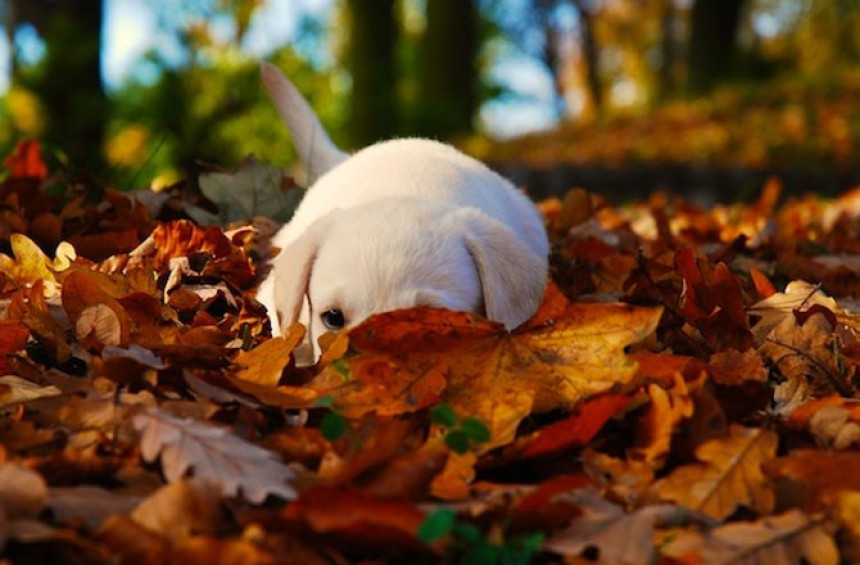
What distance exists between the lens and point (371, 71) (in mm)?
16172

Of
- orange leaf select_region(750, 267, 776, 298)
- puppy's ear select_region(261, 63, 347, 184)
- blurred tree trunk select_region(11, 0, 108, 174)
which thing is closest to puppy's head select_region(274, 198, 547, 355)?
orange leaf select_region(750, 267, 776, 298)

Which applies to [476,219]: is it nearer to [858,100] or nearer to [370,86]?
[370,86]

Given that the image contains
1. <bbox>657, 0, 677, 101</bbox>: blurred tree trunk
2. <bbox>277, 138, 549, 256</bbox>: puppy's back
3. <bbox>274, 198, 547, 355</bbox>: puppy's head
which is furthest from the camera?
<bbox>657, 0, 677, 101</bbox>: blurred tree trunk

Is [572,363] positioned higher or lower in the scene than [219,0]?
higher

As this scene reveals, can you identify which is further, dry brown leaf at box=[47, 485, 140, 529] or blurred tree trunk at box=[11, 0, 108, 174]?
blurred tree trunk at box=[11, 0, 108, 174]

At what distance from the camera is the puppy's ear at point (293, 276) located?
9.93ft

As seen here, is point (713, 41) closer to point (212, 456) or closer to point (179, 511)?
point (212, 456)

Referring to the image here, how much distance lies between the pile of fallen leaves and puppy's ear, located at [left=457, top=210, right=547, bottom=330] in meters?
0.28

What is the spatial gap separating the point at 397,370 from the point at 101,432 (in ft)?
1.98

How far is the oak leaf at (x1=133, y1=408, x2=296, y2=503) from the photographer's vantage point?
1811mm

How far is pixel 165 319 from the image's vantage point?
107 inches

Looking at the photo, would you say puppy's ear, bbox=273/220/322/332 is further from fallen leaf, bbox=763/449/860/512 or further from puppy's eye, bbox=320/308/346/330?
fallen leaf, bbox=763/449/860/512

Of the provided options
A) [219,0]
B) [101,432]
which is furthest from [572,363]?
[219,0]

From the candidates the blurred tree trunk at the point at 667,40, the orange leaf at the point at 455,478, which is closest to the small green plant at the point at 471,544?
the orange leaf at the point at 455,478
